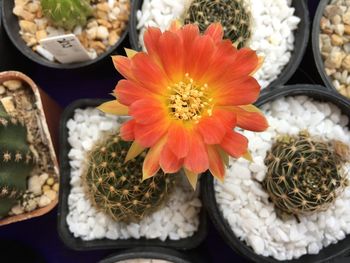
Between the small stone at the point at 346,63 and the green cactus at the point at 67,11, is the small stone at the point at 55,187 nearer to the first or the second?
the green cactus at the point at 67,11

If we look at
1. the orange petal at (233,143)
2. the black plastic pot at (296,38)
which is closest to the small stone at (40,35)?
the black plastic pot at (296,38)

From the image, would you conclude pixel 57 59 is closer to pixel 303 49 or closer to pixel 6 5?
pixel 6 5

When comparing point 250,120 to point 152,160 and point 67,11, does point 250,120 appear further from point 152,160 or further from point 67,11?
point 67,11

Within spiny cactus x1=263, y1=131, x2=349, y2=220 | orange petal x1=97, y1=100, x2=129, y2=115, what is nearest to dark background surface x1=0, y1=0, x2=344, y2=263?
spiny cactus x1=263, y1=131, x2=349, y2=220

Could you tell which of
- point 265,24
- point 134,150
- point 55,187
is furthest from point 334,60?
point 55,187

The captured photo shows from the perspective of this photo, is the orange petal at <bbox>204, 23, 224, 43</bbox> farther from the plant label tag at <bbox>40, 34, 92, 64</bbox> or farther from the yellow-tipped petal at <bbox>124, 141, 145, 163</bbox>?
the plant label tag at <bbox>40, 34, 92, 64</bbox>

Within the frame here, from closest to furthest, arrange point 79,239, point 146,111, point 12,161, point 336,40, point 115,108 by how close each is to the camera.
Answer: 1. point 146,111
2. point 115,108
3. point 12,161
4. point 79,239
5. point 336,40
